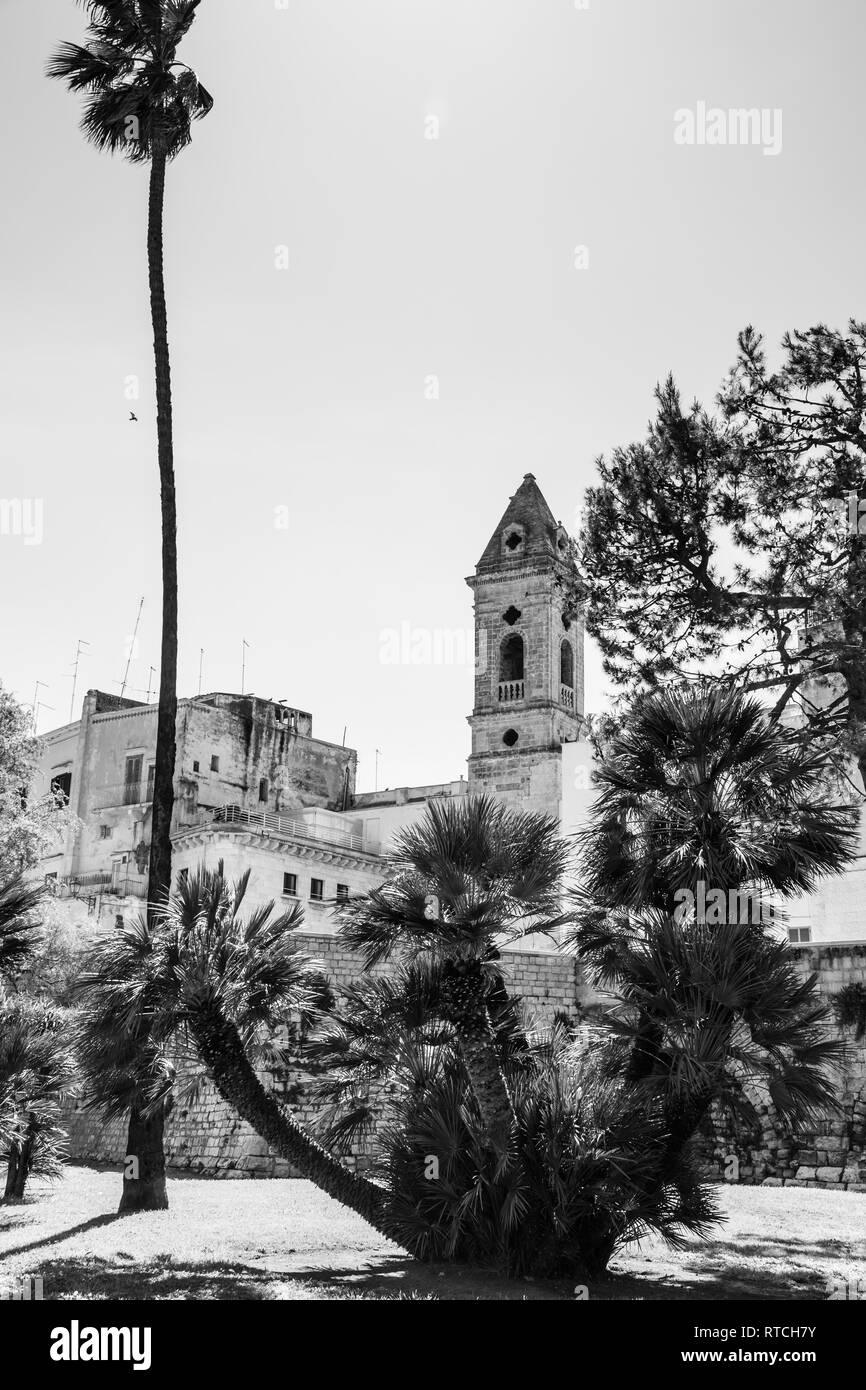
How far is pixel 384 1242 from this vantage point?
1328cm

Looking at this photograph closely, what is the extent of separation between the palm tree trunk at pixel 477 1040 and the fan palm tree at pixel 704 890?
1.17 m

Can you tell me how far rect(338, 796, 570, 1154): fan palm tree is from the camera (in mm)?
11344

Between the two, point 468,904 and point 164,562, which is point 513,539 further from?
point 468,904

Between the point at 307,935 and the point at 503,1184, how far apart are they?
37.4ft

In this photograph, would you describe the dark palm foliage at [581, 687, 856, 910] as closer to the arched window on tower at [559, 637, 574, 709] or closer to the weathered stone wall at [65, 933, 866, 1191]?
the weathered stone wall at [65, 933, 866, 1191]

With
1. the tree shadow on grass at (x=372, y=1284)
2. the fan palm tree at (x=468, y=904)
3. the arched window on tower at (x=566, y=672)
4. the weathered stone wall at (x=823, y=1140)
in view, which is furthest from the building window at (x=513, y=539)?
the tree shadow on grass at (x=372, y=1284)

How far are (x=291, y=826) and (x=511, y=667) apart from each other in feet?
30.9

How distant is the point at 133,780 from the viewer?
148ft

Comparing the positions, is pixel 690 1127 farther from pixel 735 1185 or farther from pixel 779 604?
pixel 735 1185

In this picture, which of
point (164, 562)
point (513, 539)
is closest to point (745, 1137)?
point (164, 562)

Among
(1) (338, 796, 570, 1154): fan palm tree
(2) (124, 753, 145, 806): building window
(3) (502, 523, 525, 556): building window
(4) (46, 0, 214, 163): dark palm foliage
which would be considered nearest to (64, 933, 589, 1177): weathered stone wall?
(1) (338, 796, 570, 1154): fan palm tree

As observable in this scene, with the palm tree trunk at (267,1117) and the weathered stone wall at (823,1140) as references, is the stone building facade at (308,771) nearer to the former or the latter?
the weathered stone wall at (823,1140)

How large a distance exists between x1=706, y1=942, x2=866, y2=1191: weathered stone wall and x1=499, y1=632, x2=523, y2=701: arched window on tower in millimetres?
22587
